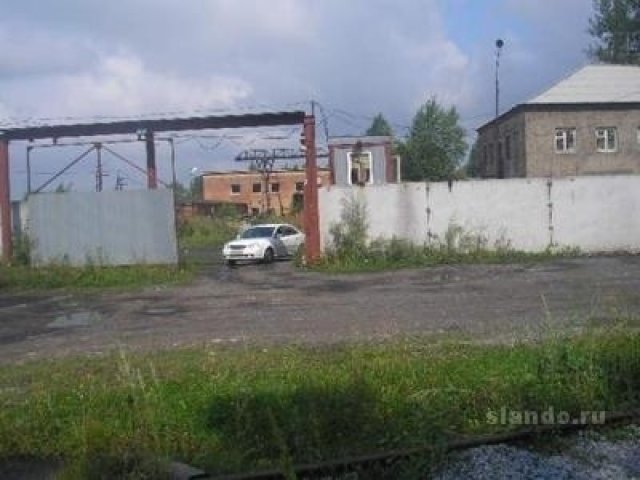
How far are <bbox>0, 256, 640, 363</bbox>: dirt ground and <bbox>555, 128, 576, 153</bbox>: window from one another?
89.9ft

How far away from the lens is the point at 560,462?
19.8 ft

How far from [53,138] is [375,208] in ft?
35.5

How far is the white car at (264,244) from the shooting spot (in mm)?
29172

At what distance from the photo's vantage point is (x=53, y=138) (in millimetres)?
27828

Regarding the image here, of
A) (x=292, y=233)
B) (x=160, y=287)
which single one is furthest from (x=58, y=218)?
(x=292, y=233)

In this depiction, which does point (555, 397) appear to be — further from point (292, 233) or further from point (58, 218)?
point (292, 233)

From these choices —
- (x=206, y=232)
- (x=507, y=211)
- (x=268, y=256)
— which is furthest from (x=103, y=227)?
(x=206, y=232)

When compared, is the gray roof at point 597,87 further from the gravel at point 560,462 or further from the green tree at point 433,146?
the gravel at point 560,462

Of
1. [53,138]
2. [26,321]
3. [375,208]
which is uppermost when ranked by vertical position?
[53,138]

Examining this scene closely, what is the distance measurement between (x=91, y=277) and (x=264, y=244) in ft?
25.5

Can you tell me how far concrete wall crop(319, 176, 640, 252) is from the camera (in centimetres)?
2625

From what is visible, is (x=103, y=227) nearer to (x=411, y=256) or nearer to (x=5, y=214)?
(x=5, y=214)

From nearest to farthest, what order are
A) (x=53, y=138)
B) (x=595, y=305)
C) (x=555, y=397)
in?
(x=555, y=397) < (x=595, y=305) < (x=53, y=138)

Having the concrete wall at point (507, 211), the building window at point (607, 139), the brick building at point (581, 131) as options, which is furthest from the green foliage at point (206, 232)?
the building window at point (607, 139)
